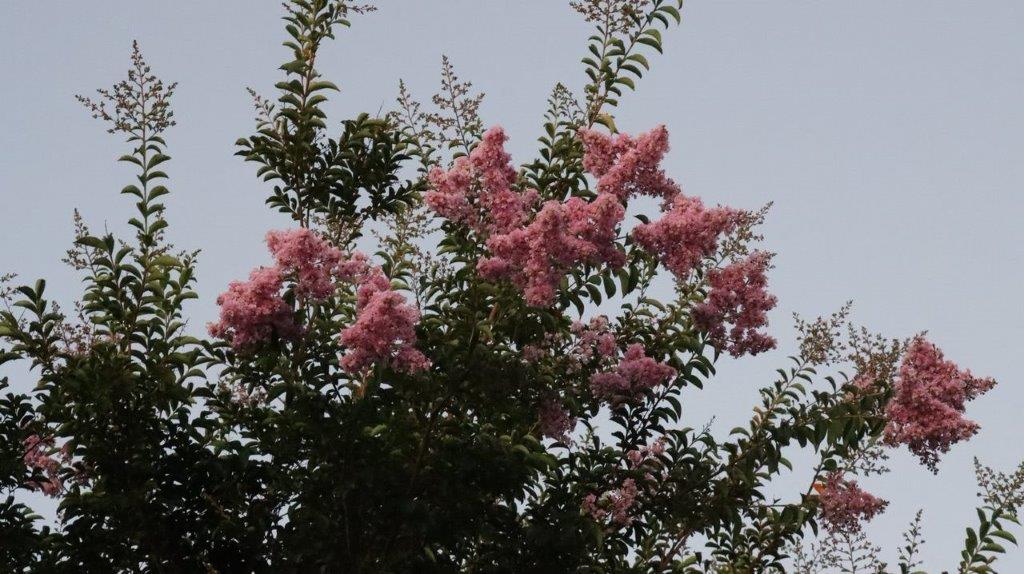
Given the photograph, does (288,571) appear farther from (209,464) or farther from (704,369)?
(704,369)

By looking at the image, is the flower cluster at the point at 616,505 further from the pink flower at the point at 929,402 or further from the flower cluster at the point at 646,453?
the pink flower at the point at 929,402

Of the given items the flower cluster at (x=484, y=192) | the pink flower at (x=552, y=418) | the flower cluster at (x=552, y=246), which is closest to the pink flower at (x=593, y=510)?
the pink flower at (x=552, y=418)

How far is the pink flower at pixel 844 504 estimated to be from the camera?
9.41 metres

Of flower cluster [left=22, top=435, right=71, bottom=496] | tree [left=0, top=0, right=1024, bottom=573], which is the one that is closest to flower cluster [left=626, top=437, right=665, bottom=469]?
tree [left=0, top=0, right=1024, bottom=573]

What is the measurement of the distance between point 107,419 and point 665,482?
3.85m

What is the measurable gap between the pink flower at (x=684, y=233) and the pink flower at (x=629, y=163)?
0.20m

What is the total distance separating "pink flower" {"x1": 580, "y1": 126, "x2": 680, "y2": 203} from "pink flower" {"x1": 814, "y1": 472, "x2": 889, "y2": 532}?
100 inches

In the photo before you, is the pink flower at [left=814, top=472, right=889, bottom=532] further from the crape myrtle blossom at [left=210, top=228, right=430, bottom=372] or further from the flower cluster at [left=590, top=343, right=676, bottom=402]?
the crape myrtle blossom at [left=210, top=228, right=430, bottom=372]

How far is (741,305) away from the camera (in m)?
8.84

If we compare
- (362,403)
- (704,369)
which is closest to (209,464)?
(362,403)

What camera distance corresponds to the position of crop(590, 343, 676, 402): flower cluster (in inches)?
342

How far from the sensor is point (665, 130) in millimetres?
8414

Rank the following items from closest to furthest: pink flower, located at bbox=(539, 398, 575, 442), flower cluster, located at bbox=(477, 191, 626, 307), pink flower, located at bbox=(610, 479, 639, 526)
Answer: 1. flower cluster, located at bbox=(477, 191, 626, 307)
2. pink flower, located at bbox=(539, 398, 575, 442)
3. pink flower, located at bbox=(610, 479, 639, 526)

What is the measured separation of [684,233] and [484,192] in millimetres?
1309
